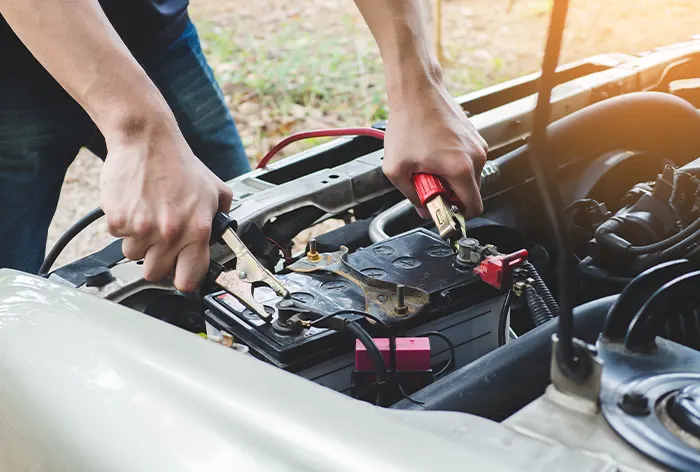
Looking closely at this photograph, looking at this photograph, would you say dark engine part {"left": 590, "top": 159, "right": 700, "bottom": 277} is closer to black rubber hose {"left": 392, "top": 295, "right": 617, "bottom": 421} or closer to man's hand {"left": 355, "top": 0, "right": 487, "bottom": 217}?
man's hand {"left": 355, "top": 0, "right": 487, "bottom": 217}

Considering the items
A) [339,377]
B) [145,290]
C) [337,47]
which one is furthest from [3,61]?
[337,47]

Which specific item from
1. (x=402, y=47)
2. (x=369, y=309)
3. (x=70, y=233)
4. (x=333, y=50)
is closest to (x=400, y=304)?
(x=369, y=309)

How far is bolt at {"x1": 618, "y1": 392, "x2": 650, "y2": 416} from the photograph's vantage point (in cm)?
66

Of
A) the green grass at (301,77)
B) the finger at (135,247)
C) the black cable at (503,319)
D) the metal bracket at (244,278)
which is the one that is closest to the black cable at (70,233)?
the finger at (135,247)

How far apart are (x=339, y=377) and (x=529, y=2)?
238 inches

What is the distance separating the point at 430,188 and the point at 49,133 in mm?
971

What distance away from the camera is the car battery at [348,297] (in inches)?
37.4

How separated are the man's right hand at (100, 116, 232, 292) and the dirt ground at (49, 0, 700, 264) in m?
2.47

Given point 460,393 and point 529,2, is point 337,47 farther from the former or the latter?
point 460,393

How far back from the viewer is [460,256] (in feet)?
3.57

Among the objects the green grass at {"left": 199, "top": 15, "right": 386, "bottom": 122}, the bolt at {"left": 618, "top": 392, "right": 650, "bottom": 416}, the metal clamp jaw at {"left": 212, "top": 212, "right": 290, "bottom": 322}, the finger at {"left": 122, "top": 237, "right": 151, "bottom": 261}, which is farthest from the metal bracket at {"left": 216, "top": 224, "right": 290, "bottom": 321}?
the green grass at {"left": 199, "top": 15, "right": 386, "bottom": 122}

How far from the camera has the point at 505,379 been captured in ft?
2.68

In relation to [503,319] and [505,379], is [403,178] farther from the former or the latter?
[505,379]

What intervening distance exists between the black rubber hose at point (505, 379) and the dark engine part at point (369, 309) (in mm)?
141
